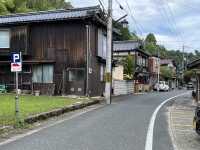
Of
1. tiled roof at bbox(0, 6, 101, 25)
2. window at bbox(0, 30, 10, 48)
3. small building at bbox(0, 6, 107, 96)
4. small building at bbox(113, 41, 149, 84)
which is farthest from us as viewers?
small building at bbox(113, 41, 149, 84)

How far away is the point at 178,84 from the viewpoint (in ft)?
396

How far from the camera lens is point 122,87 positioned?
4881 centimetres

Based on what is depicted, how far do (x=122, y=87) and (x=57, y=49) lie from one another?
15.7 m

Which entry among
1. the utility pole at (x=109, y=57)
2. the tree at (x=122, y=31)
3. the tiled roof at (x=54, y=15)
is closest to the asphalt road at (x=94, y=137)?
the utility pole at (x=109, y=57)

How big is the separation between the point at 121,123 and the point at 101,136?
392cm

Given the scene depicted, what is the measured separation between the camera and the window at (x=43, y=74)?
35000 millimetres

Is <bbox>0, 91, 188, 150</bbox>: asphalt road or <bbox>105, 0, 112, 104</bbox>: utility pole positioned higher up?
<bbox>105, 0, 112, 104</bbox>: utility pole

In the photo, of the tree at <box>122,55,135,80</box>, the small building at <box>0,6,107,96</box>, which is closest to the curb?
the small building at <box>0,6,107,96</box>

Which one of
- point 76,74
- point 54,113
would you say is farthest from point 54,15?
point 54,113

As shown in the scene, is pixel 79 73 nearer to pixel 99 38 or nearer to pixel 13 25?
pixel 99 38

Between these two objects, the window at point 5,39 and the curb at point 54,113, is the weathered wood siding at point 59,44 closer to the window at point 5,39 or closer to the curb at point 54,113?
the window at point 5,39

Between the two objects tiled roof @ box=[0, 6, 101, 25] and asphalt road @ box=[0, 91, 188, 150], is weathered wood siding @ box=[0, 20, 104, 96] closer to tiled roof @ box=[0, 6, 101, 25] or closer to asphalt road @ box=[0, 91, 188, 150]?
tiled roof @ box=[0, 6, 101, 25]

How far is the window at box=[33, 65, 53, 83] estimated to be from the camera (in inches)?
1378

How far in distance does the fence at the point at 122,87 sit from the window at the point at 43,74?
11.3 meters
